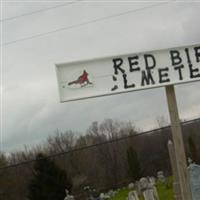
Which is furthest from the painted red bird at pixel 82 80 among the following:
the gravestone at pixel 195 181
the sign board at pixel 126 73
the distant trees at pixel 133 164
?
the distant trees at pixel 133 164

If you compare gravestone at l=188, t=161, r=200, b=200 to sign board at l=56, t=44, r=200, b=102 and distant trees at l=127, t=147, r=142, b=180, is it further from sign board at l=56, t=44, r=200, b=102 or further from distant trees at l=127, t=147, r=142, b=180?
distant trees at l=127, t=147, r=142, b=180

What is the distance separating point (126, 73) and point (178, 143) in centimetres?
75

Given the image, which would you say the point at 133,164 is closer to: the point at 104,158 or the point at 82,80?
the point at 104,158

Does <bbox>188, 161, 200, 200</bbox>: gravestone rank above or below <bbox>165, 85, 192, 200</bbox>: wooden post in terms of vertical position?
below

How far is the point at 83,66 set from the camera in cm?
430

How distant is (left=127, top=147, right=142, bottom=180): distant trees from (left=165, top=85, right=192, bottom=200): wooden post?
34165 millimetres

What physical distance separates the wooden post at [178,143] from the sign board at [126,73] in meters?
0.19

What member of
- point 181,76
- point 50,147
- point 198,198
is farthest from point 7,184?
point 181,76

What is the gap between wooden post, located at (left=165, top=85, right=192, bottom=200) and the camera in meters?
4.41

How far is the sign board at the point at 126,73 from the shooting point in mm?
4266

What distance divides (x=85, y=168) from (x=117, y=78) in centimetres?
3314

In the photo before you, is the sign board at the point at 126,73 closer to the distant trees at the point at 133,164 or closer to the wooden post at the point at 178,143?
the wooden post at the point at 178,143

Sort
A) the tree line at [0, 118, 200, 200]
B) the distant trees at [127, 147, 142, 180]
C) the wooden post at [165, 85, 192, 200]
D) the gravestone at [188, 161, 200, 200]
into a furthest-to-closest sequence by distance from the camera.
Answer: the distant trees at [127, 147, 142, 180]
the tree line at [0, 118, 200, 200]
the gravestone at [188, 161, 200, 200]
the wooden post at [165, 85, 192, 200]

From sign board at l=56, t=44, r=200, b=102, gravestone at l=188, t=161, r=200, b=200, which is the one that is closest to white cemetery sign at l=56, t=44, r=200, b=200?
sign board at l=56, t=44, r=200, b=102
